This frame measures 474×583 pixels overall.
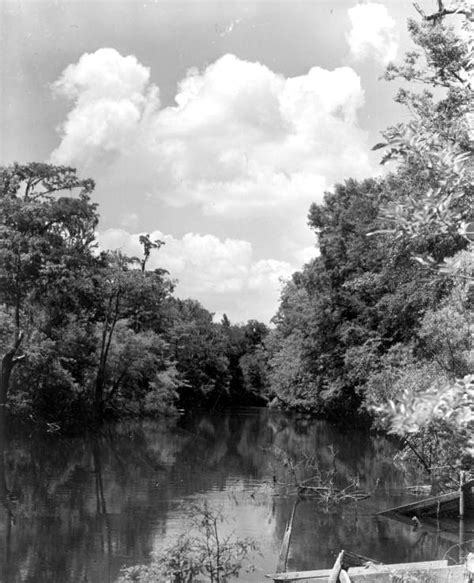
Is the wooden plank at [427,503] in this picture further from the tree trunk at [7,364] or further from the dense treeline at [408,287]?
the tree trunk at [7,364]

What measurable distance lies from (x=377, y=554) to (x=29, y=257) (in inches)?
874

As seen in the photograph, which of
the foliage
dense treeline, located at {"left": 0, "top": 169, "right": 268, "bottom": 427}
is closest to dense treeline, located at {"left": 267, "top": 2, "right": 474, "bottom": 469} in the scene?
the foliage

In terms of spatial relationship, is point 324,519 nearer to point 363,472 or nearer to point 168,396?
point 363,472

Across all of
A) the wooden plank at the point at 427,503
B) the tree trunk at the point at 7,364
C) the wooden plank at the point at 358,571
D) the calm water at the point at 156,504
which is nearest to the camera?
the wooden plank at the point at 358,571

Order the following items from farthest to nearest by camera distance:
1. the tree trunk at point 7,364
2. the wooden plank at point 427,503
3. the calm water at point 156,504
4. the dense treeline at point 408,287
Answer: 1. the tree trunk at point 7,364
2. the wooden plank at point 427,503
3. the calm water at point 156,504
4. the dense treeline at point 408,287

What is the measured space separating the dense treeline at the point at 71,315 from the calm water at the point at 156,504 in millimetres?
4600

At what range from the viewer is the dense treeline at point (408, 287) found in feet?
12.4

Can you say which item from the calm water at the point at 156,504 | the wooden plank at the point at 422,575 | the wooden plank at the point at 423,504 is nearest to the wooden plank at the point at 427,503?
the wooden plank at the point at 423,504

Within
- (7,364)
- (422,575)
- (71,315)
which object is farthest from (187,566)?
(71,315)

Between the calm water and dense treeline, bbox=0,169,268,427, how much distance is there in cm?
460

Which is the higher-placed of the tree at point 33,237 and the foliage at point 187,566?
the tree at point 33,237

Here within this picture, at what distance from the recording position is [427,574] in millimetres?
10328

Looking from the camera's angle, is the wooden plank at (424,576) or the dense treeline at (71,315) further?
the dense treeline at (71,315)

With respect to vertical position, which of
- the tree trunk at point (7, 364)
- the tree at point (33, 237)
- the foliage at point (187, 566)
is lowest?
the foliage at point (187, 566)
